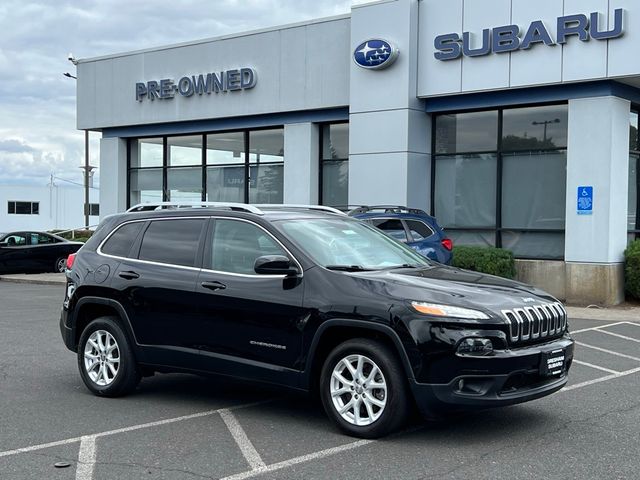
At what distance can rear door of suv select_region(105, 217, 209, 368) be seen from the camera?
717 centimetres

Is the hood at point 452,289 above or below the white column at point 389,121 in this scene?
below

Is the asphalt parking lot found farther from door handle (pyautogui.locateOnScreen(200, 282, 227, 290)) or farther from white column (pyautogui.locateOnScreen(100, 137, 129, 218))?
white column (pyautogui.locateOnScreen(100, 137, 129, 218))

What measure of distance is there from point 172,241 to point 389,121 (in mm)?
11719

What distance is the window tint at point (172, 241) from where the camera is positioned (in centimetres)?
738

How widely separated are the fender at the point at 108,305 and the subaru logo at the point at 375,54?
11.9 m

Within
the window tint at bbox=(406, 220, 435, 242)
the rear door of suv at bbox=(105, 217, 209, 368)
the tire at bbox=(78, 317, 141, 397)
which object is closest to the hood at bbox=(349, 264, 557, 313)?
the rear door of suv at bbox=(105, 217, 209, 368)

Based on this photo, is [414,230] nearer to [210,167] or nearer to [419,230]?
[419,230]

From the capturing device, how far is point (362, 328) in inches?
243

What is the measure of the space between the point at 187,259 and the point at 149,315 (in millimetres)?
608

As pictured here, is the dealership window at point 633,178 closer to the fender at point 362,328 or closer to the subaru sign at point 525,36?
the subaru sign at point 525,36

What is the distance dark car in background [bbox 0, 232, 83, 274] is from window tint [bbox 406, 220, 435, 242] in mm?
13408

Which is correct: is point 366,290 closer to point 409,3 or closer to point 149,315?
point 149,315

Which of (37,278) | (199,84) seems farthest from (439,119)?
(37,278)

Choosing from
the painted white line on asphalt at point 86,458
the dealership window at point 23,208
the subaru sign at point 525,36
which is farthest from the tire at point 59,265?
the dealership window at point 23,208
